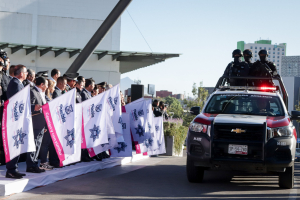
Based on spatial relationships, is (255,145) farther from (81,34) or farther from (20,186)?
(81,34)

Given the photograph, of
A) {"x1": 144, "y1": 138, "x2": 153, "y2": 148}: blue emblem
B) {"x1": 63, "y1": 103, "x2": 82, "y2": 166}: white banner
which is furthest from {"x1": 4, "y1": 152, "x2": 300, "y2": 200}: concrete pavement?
{"x1": 144, "y1": 138, "x2": 153, "y2": 148}: blue emblem

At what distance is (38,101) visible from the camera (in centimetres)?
884

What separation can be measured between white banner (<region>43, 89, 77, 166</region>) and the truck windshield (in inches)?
121

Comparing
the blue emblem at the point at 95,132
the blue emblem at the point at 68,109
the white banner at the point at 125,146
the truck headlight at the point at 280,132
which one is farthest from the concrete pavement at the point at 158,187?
the blue emblem at the point at 68,109

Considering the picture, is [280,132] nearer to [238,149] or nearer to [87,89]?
[238,149]

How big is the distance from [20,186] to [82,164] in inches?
122

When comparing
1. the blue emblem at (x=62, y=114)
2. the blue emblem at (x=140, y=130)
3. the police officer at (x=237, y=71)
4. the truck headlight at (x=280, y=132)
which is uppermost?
the police officer at (x=237, y=71)

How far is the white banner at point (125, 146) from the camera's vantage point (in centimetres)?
1192

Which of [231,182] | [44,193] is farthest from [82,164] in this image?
[231,182]

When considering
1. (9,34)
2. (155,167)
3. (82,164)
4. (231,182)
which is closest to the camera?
(231,182)

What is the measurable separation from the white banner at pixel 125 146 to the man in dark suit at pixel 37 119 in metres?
3.14

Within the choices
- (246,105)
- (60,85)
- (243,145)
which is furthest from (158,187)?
(60,85)

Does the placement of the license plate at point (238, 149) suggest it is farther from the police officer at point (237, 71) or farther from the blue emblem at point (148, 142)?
the blue emblem at point (148, 142)

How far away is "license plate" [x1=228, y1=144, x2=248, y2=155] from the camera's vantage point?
8484mm
